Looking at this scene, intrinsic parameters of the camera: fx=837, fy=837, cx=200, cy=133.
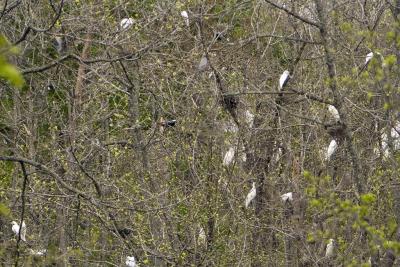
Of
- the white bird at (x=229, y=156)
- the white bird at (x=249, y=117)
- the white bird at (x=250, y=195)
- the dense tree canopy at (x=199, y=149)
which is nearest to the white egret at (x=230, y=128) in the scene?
the dense tree canopy at (x=199, y=149)

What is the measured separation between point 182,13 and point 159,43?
1161mm

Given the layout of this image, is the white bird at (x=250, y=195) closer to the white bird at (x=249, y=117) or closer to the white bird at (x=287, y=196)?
the white bird at (x=287, y=196)

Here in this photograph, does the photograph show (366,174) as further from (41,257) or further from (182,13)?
(41,257)

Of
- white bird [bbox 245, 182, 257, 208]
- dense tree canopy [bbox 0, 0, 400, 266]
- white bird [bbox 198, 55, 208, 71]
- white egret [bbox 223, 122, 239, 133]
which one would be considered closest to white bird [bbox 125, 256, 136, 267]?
dense tree canopy [bbox 0, 0, 400, 266]

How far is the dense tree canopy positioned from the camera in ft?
23.6

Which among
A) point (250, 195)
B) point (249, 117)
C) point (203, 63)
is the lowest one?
point (250, 195)

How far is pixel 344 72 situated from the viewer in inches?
323

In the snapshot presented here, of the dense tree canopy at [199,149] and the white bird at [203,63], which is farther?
the white bird at [203,63]

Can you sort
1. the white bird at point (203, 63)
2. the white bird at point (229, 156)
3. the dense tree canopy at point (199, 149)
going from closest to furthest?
the dense tree canopy at point (199, 149), the white bird at point (229, 156), the white bird at point (203, 63)

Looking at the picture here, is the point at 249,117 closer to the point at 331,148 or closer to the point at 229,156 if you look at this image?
the point at 229,156

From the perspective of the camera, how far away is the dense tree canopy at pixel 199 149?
7.21m

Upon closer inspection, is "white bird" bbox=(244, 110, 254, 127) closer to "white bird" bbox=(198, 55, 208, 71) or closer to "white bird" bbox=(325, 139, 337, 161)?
"white bird" bbox=(198, 55, 208, 71)

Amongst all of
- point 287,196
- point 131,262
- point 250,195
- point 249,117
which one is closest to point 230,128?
point 249,117

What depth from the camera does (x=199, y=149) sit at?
26.0 feet
